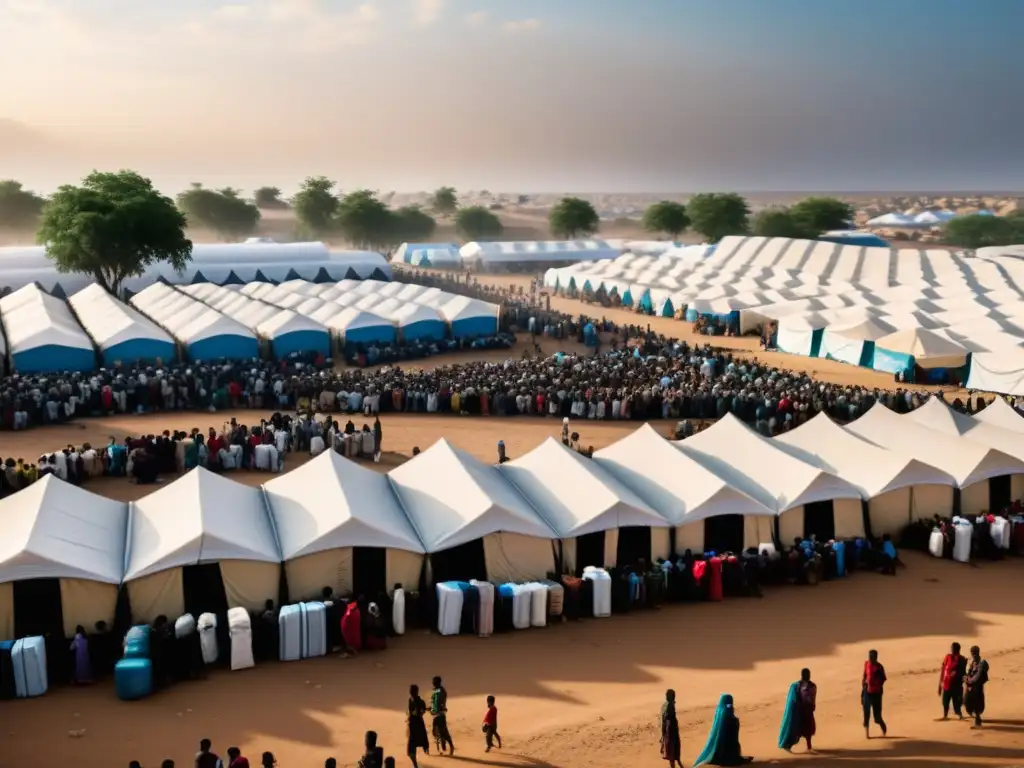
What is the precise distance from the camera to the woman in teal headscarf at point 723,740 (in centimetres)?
848

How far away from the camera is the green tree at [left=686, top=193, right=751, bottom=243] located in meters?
80.4

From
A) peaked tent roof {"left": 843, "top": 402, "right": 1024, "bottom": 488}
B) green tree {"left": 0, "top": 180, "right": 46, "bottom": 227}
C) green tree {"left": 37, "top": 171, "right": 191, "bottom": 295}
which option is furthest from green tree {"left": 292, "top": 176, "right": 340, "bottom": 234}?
peaked tent roof {"left": 843, "top": 402, "right": 1024, "bottom": 488}

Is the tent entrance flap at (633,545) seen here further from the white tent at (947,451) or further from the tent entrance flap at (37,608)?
the tent entrance flap at (37,608)

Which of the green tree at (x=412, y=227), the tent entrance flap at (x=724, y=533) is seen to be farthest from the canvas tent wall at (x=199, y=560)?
the green tree at (x=412, y=227)

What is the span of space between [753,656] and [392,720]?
4.45 metres

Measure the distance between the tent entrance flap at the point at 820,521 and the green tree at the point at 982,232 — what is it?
83.2 metres

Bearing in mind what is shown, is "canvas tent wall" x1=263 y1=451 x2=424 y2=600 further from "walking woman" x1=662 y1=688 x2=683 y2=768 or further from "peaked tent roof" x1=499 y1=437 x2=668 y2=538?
"walking woman" x1=662 y1=688 x2=683 y2=768

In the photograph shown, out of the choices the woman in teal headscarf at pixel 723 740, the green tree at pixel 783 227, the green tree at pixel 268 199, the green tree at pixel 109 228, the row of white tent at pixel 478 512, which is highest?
the green tree at pixel 268 199

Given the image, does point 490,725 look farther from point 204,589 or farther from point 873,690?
point 204,589

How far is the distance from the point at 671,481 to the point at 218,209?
294ft

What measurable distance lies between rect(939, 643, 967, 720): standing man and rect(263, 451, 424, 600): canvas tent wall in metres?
6.24

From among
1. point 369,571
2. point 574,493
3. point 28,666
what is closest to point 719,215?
point 574,493

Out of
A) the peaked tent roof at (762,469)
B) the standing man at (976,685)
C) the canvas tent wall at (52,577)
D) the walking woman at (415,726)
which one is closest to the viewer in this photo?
the walking woman at (415,726)

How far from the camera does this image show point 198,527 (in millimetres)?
11688
